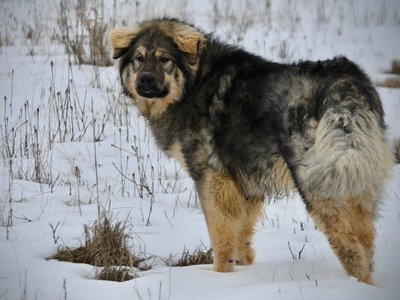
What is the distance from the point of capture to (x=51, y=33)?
10984 millimetres

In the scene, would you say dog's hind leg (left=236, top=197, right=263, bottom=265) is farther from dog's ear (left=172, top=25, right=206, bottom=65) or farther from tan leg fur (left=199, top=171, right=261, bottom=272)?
dog's ear (left=172, top=25, right=206, bottom=65)

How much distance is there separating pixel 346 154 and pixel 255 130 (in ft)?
2.72

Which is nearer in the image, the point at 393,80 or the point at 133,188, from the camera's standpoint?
the point at 133,188

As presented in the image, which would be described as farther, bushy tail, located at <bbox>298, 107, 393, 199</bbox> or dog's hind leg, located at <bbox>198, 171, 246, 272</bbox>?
dog's hind leg, located at <bbox>198, 171, 246, 272</bbox>

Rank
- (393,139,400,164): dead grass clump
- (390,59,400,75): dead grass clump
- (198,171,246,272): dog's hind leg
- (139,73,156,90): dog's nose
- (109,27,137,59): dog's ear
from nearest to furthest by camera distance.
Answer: (198,171,246,272): dog's hind leg → (139,73,156,90): dog's nose → (109,27,137,59): dog's ear → (393,139,400,164): dead grass clump → (390,59,400,75): dead grass clump

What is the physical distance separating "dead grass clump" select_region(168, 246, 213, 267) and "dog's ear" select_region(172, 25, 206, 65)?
148 cm

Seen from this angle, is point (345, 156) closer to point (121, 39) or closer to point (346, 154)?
point (346, 154)

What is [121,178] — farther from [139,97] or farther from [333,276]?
[333,276]

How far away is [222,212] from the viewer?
467 centimetres

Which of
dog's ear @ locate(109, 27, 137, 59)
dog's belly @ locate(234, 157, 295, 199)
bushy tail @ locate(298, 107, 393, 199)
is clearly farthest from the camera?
dog's ear @ locate(109, 27, 137, 59)

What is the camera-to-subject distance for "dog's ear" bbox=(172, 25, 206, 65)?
4867mm

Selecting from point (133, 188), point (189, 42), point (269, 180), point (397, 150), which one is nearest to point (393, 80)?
point (397, 150)

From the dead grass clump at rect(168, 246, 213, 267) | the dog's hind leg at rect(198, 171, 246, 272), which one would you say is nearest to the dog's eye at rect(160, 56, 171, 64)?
the dog's hind leg at rect(198, 171, 246, 272)

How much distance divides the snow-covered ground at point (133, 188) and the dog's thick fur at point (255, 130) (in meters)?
0.40
